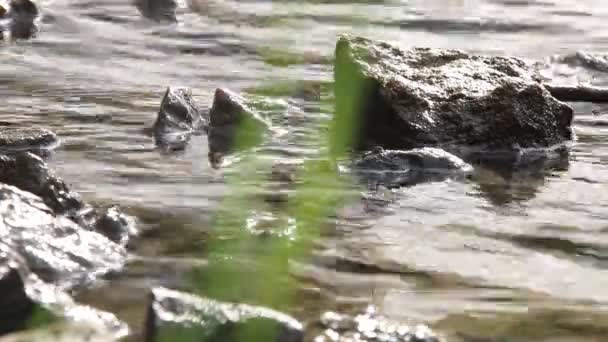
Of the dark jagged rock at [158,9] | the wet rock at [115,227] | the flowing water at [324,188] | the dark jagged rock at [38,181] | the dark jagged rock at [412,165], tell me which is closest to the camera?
the flowing water at [324,188]

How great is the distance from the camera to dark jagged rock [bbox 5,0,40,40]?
251 inches

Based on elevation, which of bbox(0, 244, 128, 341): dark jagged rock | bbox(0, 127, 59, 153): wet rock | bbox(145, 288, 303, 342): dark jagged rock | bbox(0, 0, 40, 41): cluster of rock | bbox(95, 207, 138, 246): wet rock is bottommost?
bbox(0, 0, 40, 41): cluster of rock

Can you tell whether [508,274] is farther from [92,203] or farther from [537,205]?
[92,203]

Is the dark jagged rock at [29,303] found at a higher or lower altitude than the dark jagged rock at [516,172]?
higher

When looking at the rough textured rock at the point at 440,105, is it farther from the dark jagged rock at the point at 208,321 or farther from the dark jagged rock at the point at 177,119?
the dark jagged rock at the point at 208,321

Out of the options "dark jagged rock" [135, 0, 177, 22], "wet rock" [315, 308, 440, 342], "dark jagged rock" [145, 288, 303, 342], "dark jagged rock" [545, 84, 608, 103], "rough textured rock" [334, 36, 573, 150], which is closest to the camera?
"dark jagged rock" [145, 288, 303, 342]

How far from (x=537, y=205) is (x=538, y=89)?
0.99 meters

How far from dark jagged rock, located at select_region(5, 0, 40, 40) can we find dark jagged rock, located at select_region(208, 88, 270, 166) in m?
1.98

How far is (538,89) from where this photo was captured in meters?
4.62

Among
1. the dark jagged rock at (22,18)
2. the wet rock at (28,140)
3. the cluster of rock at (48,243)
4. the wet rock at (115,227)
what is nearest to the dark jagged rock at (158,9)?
the dark jagged rock at (22,18)

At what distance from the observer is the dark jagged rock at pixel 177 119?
4.47 metres

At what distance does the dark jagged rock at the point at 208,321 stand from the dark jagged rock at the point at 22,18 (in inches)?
161

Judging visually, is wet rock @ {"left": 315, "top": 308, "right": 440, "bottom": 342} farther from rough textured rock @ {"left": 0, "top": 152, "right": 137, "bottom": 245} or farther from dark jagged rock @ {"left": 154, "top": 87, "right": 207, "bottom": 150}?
dark jagged rock @ {"left": 154, "top": 87, "right": 207, "bottom": 150}

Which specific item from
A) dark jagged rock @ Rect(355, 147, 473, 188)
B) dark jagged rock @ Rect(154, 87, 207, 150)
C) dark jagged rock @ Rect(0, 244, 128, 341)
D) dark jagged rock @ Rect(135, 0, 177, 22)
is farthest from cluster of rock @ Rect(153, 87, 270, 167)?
dark jagged rock @ Rect(135, 0, 177, 22)
